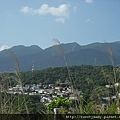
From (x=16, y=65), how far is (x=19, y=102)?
511 mm

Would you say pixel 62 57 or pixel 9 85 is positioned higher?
pixel 62 57

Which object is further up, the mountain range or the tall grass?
the mountain range

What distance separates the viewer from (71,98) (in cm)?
299

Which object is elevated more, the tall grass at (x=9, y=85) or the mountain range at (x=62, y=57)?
the mountain range at (x=62, y=57)

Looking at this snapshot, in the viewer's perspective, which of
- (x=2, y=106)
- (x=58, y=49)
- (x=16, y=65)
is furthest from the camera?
(x=58, y=49)

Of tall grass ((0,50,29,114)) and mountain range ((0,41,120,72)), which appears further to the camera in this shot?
mountain range ((0,41,120,72))

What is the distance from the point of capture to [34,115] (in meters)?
2.67

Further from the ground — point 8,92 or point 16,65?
point 16,65

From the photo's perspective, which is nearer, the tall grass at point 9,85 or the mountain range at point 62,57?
the tall grass at point 9,85

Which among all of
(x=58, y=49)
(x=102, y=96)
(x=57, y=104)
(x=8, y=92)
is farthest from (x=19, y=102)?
(x=102, y=96)

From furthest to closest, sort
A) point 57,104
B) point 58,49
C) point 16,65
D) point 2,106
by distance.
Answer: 1. point 57,104
2. point 58,49
3. point 2,106
4. point 16,65

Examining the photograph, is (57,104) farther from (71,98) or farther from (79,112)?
(79,112)

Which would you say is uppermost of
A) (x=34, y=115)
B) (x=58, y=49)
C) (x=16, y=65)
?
Answer: (x=58, y=49)

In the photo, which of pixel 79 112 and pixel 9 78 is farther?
pixel 9 78
